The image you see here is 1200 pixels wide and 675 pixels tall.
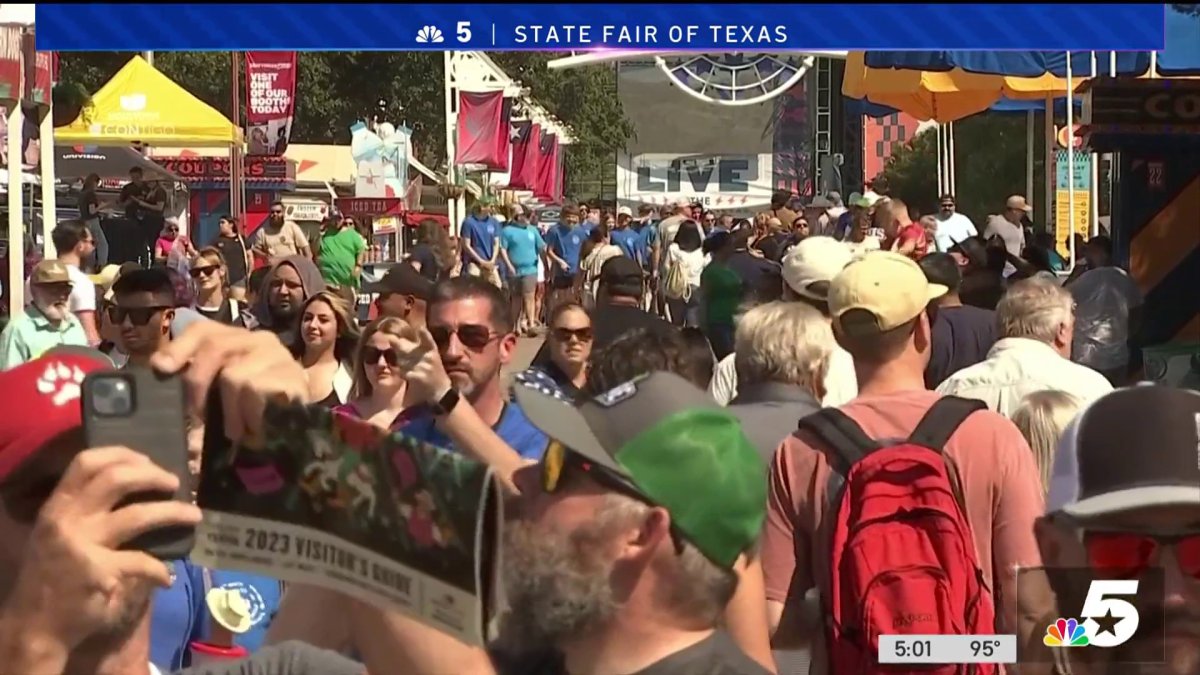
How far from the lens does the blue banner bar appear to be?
796 cm

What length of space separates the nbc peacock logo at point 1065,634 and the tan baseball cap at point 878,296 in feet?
4.44

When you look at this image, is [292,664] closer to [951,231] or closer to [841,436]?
[841,436]

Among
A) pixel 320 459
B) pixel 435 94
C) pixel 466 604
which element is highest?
pixel 435 94

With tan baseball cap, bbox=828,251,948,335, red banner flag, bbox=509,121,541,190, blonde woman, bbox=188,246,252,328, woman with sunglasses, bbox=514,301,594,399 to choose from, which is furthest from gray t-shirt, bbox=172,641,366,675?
red banner flag, bbox=509,121,541,190

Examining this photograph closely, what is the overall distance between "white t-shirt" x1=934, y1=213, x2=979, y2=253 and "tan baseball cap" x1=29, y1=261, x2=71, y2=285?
8.05m

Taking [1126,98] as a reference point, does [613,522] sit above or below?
below

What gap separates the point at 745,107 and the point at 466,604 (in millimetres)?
78571

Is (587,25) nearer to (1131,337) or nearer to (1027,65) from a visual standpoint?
(1131,337)

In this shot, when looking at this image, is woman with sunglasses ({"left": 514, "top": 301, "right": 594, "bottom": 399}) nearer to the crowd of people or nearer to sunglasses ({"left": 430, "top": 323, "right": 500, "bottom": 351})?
the crowd of people

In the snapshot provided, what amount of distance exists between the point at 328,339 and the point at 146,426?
5025mm

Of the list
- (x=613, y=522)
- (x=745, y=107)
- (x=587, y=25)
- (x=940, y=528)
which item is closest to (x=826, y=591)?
(x=940, y=528)

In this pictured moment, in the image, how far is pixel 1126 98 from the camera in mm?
9852

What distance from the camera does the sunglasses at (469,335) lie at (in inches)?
215

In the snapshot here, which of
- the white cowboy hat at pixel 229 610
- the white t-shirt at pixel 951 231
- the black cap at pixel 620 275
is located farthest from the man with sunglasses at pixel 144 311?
the white t-shirt at pixel 951 231
